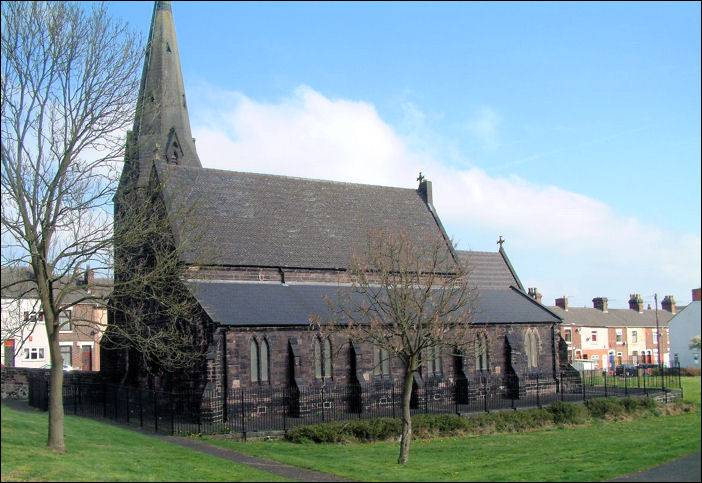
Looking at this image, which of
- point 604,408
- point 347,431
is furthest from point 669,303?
point 347,431

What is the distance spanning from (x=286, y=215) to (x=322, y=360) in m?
10.2

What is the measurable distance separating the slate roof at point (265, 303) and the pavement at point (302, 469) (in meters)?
6.37

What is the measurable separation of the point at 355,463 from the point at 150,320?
1784 centimetres

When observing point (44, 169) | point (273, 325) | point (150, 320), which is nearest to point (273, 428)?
point (273, 325)

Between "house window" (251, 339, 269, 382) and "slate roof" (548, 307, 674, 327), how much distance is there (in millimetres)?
50193

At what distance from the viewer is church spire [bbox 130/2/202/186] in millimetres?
41125

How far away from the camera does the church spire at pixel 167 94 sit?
41.1m

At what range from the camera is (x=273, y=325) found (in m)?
31.5

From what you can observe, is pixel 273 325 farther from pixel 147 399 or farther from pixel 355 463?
pixel 355 463

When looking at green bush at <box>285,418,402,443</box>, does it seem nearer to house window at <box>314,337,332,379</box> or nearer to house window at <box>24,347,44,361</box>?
house window at <box>314,337,332,379</box>

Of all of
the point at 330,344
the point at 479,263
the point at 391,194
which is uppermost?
the point at 391,194

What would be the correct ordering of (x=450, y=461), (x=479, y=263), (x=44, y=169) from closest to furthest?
(x=44, y=169) → (x=450, y=461) → (x=479, y=263)

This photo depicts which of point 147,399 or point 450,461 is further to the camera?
point 147,399

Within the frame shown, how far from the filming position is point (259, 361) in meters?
31.4
